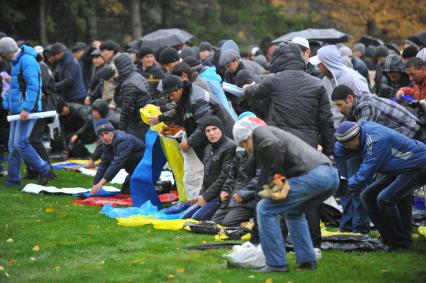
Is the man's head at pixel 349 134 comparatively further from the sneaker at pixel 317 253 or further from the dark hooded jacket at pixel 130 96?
the dark hooded jacket at pixel 130 96

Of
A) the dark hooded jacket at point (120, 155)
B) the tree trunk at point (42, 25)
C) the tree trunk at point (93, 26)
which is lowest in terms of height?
the tree trunk at point (93, 26)

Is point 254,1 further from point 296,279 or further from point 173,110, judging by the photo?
point 296,279

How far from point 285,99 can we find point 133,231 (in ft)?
8.69

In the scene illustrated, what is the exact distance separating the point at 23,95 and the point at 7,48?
0.78 metres

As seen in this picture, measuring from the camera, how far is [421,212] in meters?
11.4

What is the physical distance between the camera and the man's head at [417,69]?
10617 millimetres

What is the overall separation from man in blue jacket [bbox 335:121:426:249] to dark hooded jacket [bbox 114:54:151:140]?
14.5 ft

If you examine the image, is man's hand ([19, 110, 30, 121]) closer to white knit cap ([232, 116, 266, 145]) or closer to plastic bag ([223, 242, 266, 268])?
plastic bag ([223, 242, 266, 268])

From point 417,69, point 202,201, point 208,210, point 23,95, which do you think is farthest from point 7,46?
point 417,69

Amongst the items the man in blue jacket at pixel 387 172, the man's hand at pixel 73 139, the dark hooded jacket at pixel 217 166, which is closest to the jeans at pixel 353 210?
the man in blue jacket at pixel 387 172

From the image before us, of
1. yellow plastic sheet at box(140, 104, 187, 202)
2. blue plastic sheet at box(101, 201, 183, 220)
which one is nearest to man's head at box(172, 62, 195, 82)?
yellow plastic sheet at box(140, 104, 187, 202)

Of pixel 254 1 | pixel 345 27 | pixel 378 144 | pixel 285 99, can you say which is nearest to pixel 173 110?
pixel 285 99

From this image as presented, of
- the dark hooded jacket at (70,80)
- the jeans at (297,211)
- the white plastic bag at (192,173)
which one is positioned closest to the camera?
A: the jeans at (297,211)

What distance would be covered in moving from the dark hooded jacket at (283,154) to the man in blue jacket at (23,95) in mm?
7008
